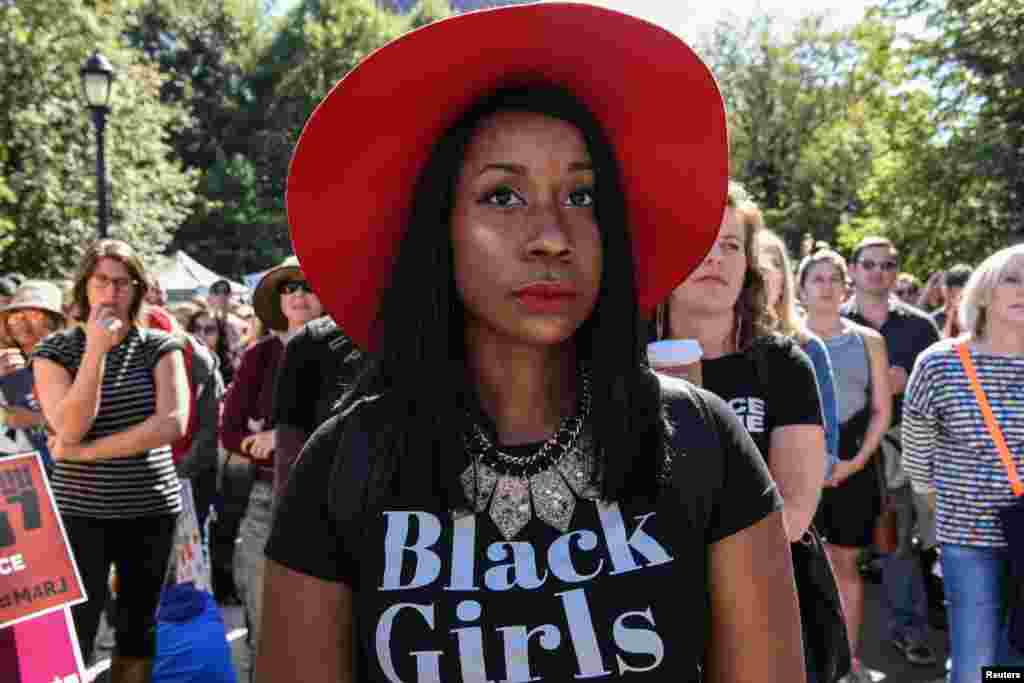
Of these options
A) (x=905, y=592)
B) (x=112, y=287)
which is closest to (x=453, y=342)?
(x=112, y=287)

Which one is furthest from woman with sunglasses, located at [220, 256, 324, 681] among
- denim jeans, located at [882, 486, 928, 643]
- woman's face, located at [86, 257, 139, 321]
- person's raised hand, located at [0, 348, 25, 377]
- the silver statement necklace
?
denim jeans, located at [882, 486, 928, 643]

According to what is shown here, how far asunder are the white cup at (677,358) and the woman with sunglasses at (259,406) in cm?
245

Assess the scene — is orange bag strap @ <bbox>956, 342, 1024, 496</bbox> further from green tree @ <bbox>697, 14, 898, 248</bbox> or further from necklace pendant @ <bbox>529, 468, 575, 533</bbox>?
green tree @ <bbox>697, 14, 898, 248</bbox>

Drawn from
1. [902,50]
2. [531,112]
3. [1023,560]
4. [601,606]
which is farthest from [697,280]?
[902,50]

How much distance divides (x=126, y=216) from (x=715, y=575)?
17.4 meters

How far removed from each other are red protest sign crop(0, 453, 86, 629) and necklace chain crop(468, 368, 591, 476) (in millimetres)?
2429

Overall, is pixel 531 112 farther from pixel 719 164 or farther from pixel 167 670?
pixel 167 670

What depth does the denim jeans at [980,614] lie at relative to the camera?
3369 millimetres

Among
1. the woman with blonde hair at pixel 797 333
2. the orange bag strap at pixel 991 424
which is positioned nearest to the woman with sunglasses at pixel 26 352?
the woman with blonde hair at pixel 797 333

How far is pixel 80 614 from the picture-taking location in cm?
354

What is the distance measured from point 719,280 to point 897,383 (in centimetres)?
368

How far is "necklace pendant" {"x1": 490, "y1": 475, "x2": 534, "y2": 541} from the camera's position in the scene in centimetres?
129

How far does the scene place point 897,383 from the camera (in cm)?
564

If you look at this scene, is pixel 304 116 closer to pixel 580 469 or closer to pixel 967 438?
pixel 967 438
